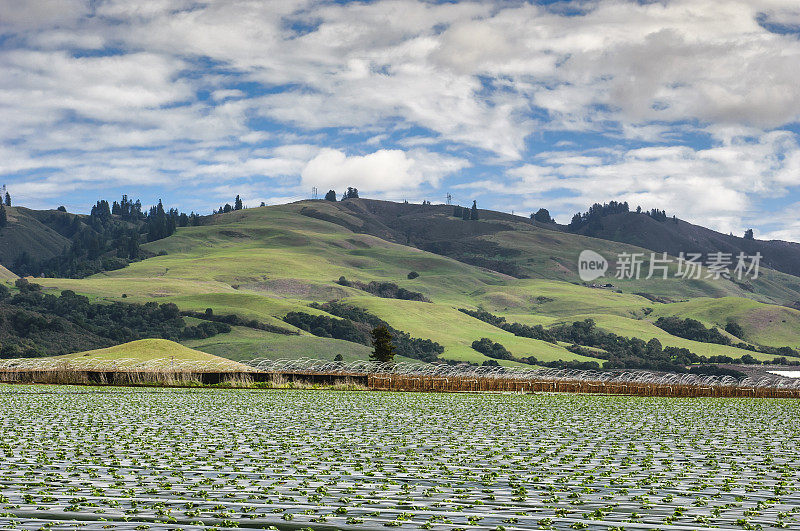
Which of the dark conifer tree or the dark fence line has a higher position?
the dark conifer tree

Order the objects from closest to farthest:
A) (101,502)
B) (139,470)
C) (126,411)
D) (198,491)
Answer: (101,502) → (198,491) → (139,470) → (126,411)

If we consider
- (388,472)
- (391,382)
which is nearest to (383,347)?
(391,382)

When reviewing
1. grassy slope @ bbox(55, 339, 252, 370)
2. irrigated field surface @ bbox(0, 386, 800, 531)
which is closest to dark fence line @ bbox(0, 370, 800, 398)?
grassy slope @ bbox(55, 339, 252, 370)

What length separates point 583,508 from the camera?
2983 cm

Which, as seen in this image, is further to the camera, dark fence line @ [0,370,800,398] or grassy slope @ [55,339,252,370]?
grassy slope @ [55,339,252,370]

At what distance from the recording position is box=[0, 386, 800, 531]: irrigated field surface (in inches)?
1097

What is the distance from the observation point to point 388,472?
38.6 metres

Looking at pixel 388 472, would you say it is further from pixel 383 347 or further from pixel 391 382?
pixel 383 347

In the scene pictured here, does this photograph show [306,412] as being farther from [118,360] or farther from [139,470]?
[118,360]

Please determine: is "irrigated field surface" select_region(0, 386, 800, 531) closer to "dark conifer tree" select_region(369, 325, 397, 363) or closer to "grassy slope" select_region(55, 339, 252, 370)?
"grassy slope" select_region(55, 339, 252, 370)

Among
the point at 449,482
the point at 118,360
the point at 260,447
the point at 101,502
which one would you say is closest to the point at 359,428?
the point at 260,447

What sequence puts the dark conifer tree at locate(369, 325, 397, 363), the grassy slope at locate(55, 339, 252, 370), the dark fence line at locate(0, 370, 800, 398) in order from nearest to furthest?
the dark fence line at locate(0, 370, 800, 398) < the grassy slope at locate(55, 339, 252, 370) < the dark conifer tree at locate(369, 325, 397, 363)

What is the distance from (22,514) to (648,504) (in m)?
19.5

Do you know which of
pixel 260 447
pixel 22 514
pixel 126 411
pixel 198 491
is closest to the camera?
pixel 22 514
